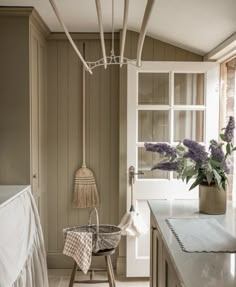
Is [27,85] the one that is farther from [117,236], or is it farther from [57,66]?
[117,236]

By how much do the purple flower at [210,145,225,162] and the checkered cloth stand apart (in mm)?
1114

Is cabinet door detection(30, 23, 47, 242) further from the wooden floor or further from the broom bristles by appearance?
the wooden floor

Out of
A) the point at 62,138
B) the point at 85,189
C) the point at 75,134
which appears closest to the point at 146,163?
the point at 85,189

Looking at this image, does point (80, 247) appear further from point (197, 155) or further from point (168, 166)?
point (197, 155)

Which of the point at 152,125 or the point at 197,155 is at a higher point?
the point at 152,125

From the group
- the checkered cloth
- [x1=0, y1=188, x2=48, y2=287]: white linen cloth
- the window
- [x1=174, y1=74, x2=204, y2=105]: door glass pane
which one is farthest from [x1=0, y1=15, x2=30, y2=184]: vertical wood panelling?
the window

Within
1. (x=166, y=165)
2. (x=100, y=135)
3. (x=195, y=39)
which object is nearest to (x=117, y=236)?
(x=166, y=165)

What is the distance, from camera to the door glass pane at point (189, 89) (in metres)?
3.40

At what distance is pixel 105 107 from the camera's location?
3.65 m

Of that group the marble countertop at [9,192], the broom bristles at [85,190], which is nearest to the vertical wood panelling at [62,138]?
the broom bristles at [85,190]

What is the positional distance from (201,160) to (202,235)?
20.4 inches

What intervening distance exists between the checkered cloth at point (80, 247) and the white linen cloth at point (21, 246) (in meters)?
0.24

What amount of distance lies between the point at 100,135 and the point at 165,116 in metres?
0.66

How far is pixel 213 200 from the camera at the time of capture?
2.15m
